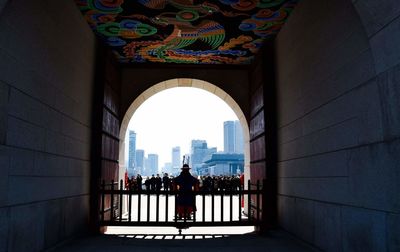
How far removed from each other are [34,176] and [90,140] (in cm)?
324

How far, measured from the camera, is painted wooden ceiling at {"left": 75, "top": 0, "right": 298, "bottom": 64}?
283 inches

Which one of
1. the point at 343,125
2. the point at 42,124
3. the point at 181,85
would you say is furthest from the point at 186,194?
the point at 181,85

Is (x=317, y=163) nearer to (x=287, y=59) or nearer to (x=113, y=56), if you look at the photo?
(x=287, y=59)

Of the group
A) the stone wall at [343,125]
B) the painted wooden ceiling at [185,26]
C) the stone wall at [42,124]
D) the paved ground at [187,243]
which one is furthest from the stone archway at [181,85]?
the paved ground at [187,243]

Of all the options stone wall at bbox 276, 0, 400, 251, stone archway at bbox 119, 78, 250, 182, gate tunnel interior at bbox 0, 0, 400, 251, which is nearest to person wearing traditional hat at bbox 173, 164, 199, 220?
gate tunnel interior at bbox 0, 0, 400, 251

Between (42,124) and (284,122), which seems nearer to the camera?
(42,124)

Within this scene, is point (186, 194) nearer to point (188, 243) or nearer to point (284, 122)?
point (188, 243)

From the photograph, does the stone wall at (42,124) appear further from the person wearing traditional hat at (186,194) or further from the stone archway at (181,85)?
the stone archway at (181,85)

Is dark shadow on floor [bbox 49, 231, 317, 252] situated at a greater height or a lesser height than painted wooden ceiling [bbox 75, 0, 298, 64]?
lesser

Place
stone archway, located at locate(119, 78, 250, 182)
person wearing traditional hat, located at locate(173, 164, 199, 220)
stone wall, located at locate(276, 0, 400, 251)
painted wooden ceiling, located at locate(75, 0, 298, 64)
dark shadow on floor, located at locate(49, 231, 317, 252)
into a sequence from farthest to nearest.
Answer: stone archway, located at locate(119, 78, 250, 182)
person wearing traditional hat, located at locate(173, 164, 199, 220)
painted wooden ceiling, located at locate(75, 0, 298, 64)
dark shadow on floor, located at locate(49, 231, 317, 252)
stone wall, located at locate(276, 0, 400, 251)

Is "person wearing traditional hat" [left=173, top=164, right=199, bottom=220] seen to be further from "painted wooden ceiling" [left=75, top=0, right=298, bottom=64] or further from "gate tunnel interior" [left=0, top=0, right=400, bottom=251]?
"painted wooden ceiling" [left=75, top=0, right=298, bottom=64]

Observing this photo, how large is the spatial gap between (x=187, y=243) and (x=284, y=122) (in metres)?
3.35

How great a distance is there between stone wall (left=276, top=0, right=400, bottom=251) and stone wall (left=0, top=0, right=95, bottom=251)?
4.06 metres

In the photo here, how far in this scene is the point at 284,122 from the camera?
8.30 meters
